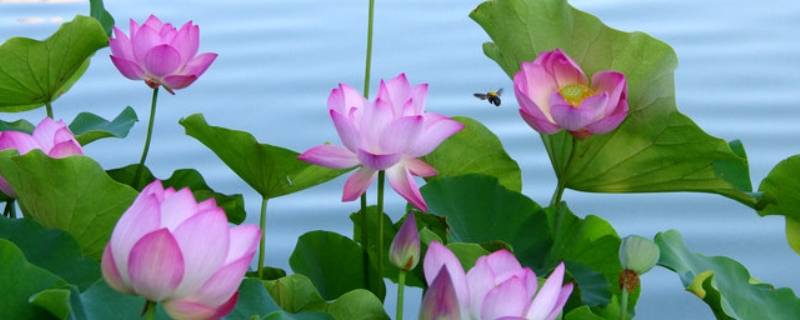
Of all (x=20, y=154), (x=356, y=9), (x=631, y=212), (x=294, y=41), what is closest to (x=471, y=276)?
(x=20, y=154)

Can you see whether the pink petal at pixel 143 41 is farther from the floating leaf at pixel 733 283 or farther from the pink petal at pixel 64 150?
the floating leaf at pixel 733 283

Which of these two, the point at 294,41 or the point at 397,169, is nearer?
the point at 397,169

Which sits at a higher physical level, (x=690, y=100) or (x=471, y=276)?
(x=471, y=276)

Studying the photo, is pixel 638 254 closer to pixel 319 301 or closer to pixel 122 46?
pixel 319 301

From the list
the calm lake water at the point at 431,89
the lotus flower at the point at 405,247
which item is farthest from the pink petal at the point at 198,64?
the calm lake water at the point at 431,89

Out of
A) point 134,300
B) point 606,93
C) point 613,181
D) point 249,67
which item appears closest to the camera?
point 134,300

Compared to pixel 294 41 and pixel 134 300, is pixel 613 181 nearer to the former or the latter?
pixel 134 300
